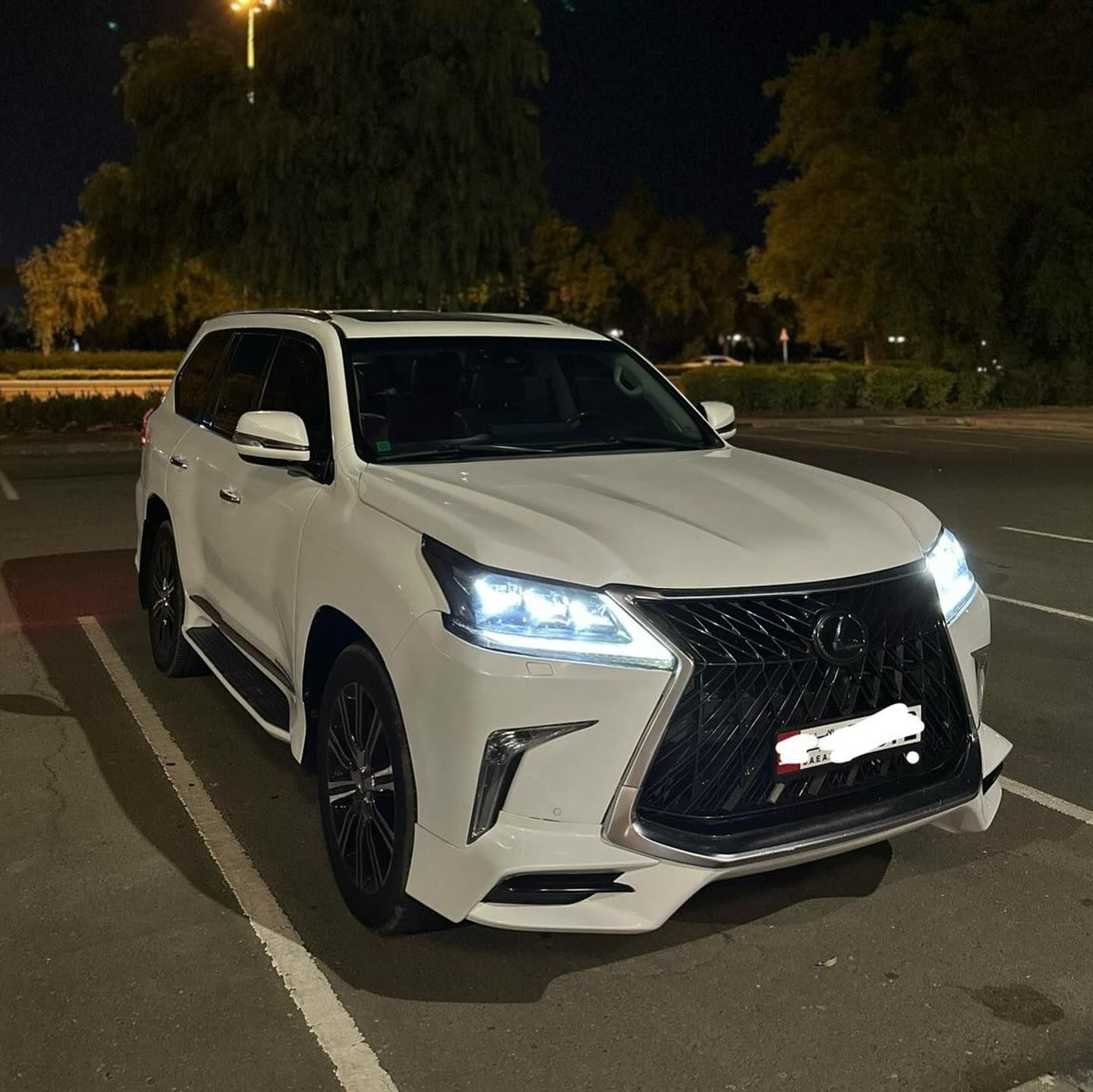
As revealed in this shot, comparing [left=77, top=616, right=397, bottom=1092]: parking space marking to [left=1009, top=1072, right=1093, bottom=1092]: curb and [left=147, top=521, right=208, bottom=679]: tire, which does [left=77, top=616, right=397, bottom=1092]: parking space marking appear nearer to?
[left=147, top=521, right=208, bottom=679]: tire

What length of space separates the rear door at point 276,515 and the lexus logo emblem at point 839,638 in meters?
1.79

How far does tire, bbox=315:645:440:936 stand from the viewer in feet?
11.3

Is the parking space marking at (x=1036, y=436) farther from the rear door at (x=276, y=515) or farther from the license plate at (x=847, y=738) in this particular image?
the license plate at (x=847, y=738)

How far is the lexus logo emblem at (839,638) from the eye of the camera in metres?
3.35

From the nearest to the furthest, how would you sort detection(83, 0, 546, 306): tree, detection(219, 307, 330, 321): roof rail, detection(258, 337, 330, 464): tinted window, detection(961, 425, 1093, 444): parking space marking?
detection(258, 337, 330, 464): tinted window
detection(219, 307, 330, 321): roof rail
detection(961, 425, 1093, 444): parking space marking
detection(83, 0, 546, 306): tree

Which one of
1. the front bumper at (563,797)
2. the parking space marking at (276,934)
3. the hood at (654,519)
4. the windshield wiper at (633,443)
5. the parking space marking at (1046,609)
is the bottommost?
the parking space marking at (1046,609)

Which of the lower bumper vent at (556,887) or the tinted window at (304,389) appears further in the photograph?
the tinted window at (304,389)

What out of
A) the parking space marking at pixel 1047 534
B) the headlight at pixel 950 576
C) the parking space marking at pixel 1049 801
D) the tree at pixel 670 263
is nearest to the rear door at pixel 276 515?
the headlight at pixel 950 576

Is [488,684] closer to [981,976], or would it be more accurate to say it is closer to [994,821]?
[981,976]

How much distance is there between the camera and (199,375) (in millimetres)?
6312

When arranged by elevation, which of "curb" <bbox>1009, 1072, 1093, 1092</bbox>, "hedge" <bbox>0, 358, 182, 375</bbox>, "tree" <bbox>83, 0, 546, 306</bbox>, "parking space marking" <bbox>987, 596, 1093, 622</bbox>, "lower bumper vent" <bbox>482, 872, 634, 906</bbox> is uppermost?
"tree" <bbox>83, 0, 546, 306</bbox>

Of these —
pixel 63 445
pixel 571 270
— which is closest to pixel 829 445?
pixel 63 445

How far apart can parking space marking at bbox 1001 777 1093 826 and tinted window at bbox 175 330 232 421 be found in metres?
4.00

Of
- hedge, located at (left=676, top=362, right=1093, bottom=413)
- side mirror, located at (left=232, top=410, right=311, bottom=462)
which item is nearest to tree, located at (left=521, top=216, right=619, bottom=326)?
hedge, located at (left=676, top=362, right=1093, bottom=413)
